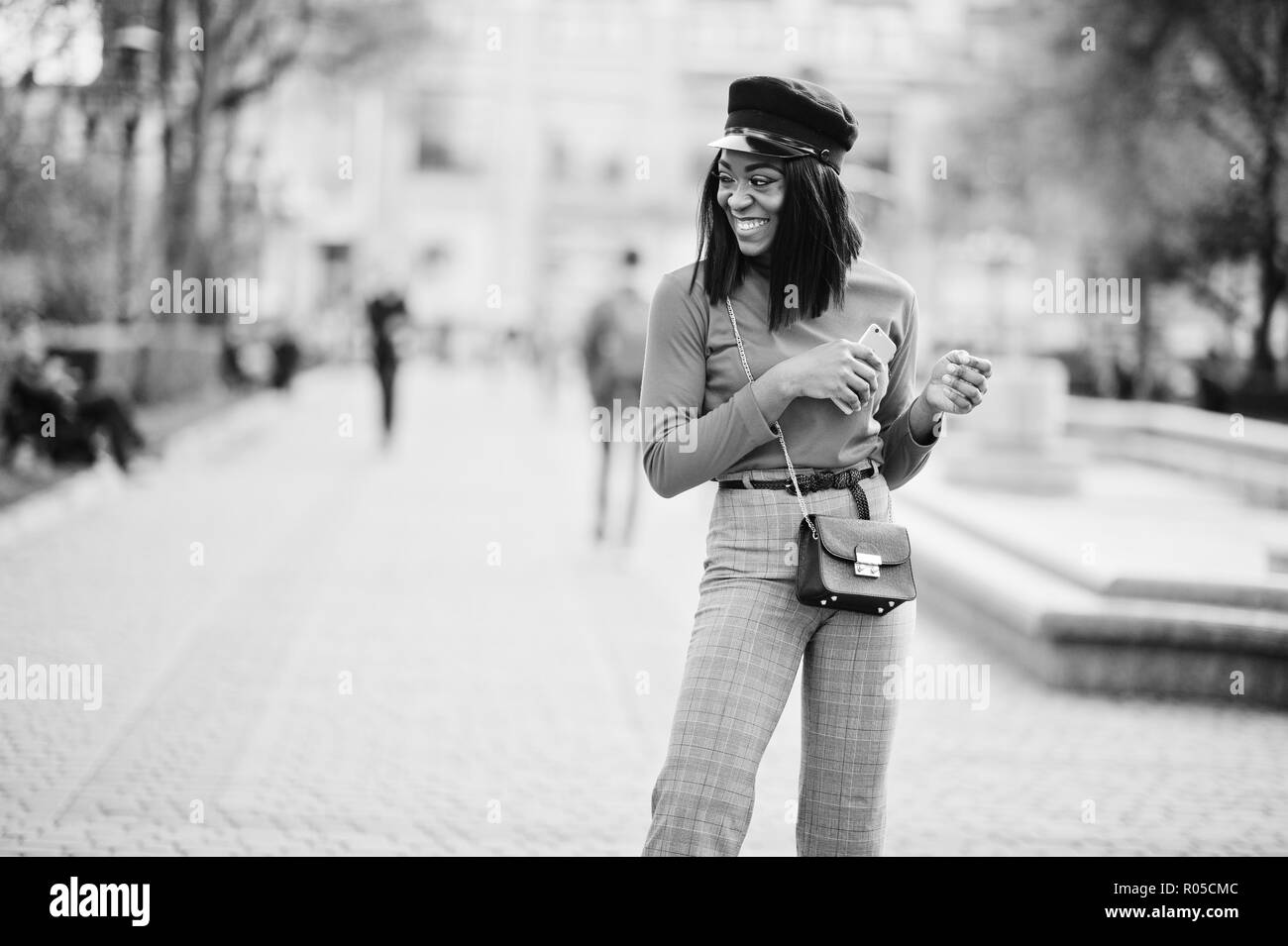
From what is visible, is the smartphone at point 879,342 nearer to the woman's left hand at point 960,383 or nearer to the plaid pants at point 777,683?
the woman's left hand at point 960,383

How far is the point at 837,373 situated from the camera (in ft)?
9.48

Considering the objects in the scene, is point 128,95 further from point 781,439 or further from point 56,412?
point 781,439

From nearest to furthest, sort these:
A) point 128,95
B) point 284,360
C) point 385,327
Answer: point 128,95 < point 385,327 < point 284,360

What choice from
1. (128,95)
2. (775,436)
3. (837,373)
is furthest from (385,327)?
(837,373)

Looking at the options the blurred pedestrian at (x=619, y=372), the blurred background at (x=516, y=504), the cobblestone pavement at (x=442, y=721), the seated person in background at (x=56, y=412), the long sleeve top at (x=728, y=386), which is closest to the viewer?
the long sleeve top at (x=728, y=386)

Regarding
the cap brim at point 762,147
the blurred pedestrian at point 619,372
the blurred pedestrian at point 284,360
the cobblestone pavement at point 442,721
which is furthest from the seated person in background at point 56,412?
the blurred pedestrian at point 284,360

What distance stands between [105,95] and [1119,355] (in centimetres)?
1847

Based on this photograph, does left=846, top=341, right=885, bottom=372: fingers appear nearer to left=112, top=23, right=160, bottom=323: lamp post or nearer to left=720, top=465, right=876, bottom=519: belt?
left=720, top=465, right=876, bottom=519: belt

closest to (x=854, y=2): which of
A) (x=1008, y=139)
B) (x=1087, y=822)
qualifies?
(x=1008, y=139)

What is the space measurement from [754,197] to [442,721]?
383cm

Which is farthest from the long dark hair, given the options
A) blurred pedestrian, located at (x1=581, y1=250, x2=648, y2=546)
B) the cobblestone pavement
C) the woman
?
blurred pedestrian, located at (x1=581, y1=250, x2=648, y2=546)

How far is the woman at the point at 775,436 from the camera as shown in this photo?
2992mm

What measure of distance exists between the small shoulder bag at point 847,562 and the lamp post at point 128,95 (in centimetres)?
1373

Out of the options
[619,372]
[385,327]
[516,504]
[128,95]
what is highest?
[128,95]
